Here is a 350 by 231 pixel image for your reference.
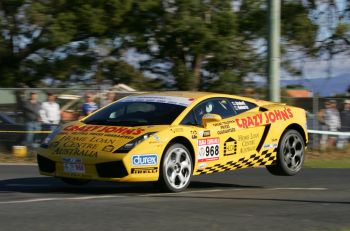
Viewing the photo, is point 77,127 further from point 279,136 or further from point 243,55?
point 243,55

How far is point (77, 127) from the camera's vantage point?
9734 mm

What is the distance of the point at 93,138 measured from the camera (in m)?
9.20

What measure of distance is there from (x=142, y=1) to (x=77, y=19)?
2187 millimetres

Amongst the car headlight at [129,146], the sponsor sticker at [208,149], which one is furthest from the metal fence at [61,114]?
the car headlight at [129,146]

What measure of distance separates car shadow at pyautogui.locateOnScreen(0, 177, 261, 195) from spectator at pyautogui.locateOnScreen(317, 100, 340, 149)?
26.2 ft

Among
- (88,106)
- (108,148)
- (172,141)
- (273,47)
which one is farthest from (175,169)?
(88,106)

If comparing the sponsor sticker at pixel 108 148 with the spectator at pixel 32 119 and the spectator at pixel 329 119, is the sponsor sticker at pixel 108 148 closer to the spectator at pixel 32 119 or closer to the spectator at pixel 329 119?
the spectator at pixel 32 119

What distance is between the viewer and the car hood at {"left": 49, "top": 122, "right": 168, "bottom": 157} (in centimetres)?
900

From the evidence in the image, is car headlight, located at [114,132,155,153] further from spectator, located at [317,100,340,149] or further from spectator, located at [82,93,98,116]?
spectator, located at [317,100,340,149]

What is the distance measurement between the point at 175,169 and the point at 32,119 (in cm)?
844

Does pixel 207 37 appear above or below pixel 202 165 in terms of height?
above

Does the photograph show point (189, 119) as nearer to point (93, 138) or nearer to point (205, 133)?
point (205, 133)

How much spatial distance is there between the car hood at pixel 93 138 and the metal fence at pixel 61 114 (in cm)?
755

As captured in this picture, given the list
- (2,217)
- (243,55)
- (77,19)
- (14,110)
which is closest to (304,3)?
(243,55)
